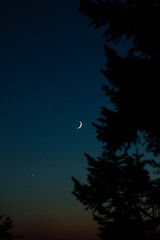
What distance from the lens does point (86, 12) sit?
20.9ft

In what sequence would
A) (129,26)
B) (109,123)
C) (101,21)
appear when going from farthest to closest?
(101,21), (129,26), (109,123)

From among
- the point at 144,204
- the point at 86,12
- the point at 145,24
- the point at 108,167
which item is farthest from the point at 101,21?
the point at 144,204

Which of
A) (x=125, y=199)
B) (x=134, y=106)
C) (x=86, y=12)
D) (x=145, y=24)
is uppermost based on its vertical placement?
(x=86, y=12)

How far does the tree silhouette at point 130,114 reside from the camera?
4926 millimetres

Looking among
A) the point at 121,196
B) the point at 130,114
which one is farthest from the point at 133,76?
the point at 121,196

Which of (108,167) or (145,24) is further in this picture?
(108,167)

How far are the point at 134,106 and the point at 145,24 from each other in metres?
2.26

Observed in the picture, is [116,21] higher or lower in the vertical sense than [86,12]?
lower

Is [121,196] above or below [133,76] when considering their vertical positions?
below

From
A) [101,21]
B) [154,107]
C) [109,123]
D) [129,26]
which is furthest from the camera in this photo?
[101,21]

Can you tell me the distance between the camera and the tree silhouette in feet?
16.2

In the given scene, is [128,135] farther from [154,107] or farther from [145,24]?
[145,24]

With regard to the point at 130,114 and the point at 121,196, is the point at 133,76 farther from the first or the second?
the point at 121,196

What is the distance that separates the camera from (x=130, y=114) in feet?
16.6
